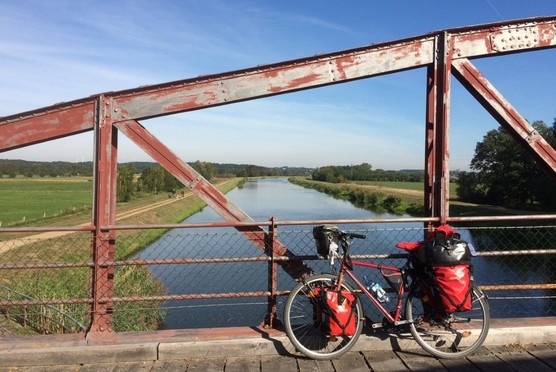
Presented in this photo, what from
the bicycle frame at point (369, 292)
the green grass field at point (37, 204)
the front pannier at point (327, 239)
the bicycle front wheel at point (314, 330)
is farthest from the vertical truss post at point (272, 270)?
the green grass field at point (37, 204)

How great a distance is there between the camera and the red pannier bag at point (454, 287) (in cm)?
377

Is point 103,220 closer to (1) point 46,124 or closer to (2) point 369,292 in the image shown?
(1) point 46,124

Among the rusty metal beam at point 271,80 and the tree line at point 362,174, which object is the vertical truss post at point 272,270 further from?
the tree line at point 362,174

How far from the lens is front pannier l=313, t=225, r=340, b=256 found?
4.02m

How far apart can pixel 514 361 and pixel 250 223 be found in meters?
2.64

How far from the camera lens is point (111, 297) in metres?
4.14

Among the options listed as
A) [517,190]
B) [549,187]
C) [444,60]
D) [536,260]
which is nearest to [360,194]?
[517,190]

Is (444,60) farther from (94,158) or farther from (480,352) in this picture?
(94,158)

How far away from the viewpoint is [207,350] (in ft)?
12.9

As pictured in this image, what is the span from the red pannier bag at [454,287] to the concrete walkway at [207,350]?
0.55 m

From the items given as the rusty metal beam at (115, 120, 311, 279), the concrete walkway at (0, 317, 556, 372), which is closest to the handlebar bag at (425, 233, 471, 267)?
the concrete walkway at (0, 317, 556, 372)

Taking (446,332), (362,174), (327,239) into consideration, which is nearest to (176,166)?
(327,239)

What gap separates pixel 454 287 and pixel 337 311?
1026mm

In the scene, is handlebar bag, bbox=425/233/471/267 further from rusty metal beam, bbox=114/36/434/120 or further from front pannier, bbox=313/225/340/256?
rusty metal beam, bbox=114/36/434/120
